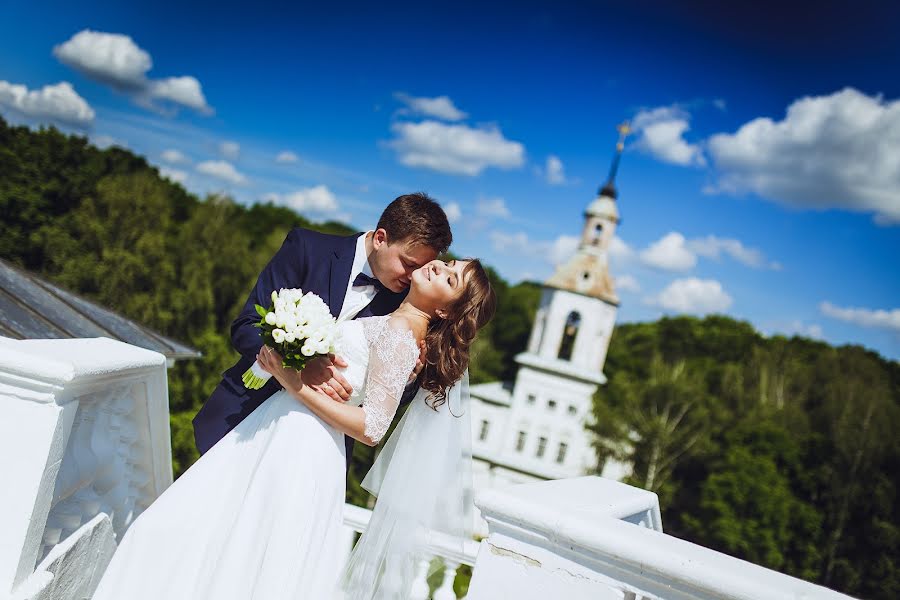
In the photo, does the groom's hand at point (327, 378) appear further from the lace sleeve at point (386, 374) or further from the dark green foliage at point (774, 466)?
the dark green foliage at point (774, 466)

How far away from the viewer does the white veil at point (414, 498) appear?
3.34 metres

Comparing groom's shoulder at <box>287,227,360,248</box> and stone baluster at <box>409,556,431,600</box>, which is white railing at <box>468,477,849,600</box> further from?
groom's shoulder at <box>287,227,360,248</box>

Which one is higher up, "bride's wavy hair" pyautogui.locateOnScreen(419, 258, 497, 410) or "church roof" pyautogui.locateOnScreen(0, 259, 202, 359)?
"bride's wavy hair" pyautogui.locateOnScreen(419, 258, 497, 410)

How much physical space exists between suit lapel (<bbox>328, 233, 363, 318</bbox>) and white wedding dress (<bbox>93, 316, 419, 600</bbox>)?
30cm

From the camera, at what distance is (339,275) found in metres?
3.79

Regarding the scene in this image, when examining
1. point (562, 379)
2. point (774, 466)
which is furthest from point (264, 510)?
point (562, 379)

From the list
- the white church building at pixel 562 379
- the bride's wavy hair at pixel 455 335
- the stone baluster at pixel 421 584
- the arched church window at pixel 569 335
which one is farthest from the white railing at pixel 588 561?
the arched church window at pixel 569 335

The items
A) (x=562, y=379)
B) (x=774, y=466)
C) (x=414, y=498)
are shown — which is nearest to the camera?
(x=414, y=498)

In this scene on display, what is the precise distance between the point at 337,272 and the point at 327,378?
0.67 metres

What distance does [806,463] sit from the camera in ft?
117

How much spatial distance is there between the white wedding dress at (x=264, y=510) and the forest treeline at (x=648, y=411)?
2451 centimetres

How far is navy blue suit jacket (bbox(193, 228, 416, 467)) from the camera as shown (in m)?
3.71

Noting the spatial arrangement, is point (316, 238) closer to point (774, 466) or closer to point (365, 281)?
point (365, 281)

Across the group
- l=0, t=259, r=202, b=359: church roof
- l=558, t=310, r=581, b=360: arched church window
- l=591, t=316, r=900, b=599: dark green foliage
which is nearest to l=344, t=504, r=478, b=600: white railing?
l=0, t=259, r=202, b=359: church roof
